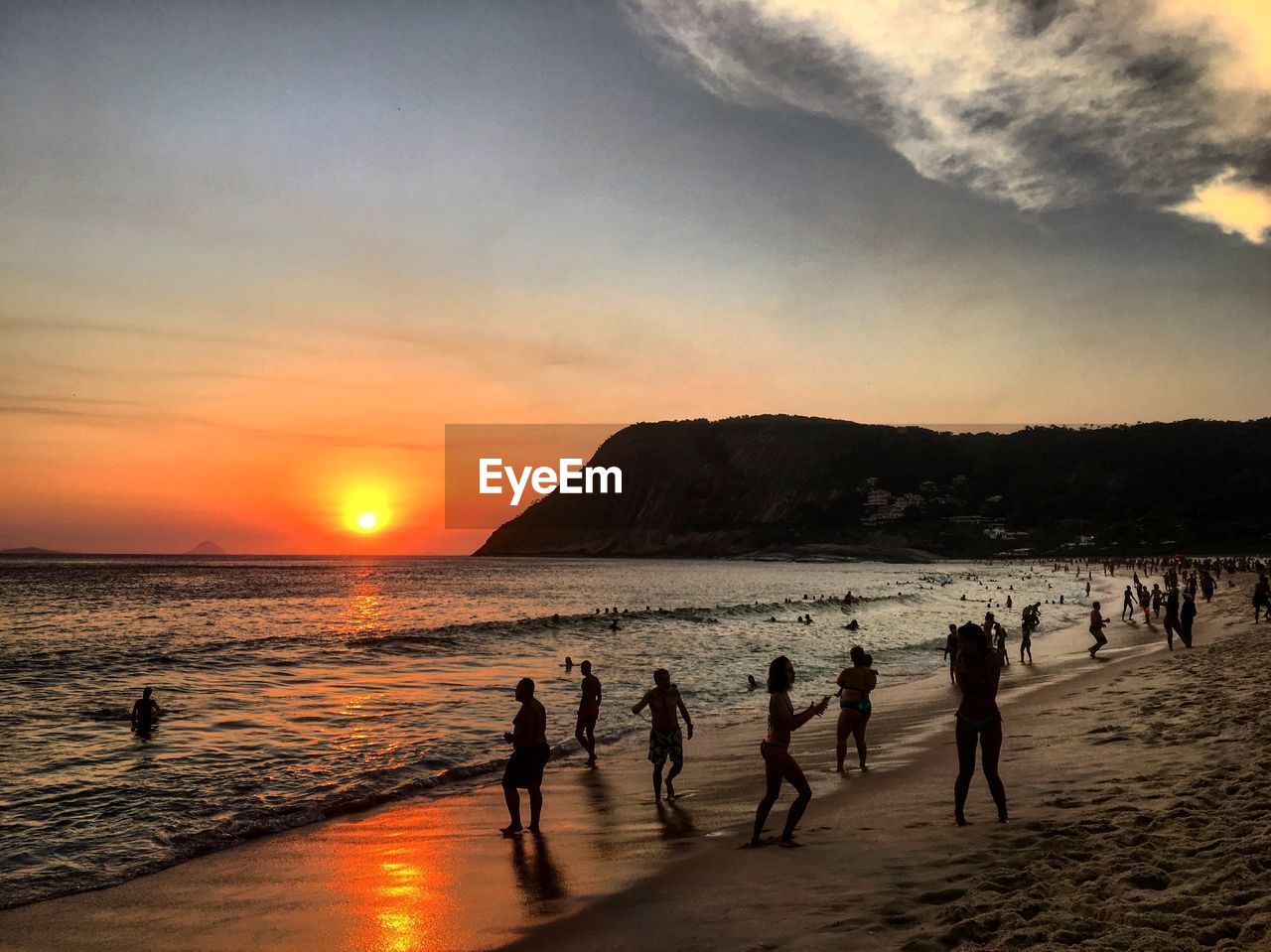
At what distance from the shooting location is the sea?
11031 mm

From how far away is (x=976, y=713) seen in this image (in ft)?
26.0

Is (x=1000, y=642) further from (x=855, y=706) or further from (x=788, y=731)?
(x=788, y=731)

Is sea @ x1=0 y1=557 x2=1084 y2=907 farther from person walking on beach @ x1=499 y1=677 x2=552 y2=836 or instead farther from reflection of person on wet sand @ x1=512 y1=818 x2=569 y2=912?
reflection of person on wet sand @ x1=512 y1=818 x2=569 y2=912

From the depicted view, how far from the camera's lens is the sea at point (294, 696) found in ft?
36.2

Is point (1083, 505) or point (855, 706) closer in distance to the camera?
point (855, 706)

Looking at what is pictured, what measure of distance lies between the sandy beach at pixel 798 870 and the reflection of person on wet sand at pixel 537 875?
3 cm

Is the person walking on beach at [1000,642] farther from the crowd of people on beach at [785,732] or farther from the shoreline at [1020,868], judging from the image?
the crowd of people on beach at [785,732]

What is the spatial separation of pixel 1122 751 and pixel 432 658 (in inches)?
1000

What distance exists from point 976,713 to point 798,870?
2.30 m

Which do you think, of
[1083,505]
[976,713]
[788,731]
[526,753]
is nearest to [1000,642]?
[976,713]

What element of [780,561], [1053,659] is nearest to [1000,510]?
[780,561]

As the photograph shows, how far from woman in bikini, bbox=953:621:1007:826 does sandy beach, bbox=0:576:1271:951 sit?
15.5 inches

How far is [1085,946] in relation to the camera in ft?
16.5

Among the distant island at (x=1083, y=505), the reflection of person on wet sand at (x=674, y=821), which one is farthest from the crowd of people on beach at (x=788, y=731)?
the distant island at (x=1083, y=505)
